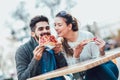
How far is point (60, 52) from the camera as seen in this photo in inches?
106

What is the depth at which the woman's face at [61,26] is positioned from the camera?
286cm

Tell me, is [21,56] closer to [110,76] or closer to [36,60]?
[36,60]

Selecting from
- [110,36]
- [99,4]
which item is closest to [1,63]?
[110,36]

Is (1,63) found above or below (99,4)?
below

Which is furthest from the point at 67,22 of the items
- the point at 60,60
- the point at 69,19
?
the point at 60,60

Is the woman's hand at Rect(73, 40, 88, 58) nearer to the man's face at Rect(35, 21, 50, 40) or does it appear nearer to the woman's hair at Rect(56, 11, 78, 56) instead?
the woman's hair at Rect(56, 11, 78, 56)

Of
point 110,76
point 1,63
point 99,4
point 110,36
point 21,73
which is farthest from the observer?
point 1,63

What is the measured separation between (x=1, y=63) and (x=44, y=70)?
19.7m

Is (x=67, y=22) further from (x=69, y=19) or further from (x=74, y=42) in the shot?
(x=74, y=42)

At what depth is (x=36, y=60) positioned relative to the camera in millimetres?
2418

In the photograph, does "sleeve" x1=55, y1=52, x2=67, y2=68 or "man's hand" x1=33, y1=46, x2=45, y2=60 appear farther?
"sleeve" x1=55, y1=52, x2=67, y2=68

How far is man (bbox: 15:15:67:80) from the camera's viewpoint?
8.05 ft

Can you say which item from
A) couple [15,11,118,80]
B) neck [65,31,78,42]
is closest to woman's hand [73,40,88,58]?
couple [15,11,118,80]

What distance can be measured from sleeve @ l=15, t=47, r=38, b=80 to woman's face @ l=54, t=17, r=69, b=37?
427 mm
